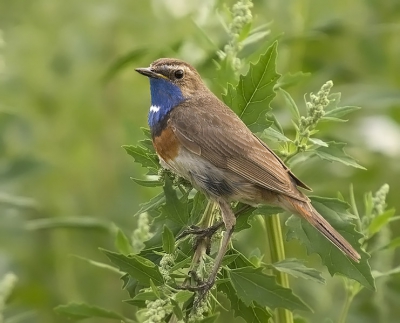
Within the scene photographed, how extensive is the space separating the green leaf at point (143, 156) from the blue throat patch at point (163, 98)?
0.52m

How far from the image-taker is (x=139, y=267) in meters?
2.60

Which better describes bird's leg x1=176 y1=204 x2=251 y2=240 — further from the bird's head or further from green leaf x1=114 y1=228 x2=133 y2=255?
the bird's head

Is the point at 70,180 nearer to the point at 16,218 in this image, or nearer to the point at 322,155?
the point at 16,218

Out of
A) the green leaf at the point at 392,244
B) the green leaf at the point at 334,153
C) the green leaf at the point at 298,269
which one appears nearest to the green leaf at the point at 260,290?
the green leaf at the point at 298,269

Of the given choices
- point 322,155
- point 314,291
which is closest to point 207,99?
point 322,155

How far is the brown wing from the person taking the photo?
326cm

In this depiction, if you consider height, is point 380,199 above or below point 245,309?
above

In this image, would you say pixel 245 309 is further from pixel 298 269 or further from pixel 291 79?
pixel 291 79

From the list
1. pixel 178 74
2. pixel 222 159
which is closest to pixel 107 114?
pixel 178 74

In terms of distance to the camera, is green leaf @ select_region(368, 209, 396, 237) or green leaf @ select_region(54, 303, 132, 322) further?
green leaf @ select_region(368, 209, 396, 237)

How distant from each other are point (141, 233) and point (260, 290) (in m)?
0.73

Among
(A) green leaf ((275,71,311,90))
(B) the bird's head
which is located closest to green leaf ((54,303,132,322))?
(B) the bird's head

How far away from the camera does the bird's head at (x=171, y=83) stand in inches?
146

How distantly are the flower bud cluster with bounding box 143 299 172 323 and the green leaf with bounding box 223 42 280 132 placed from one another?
774 mm
